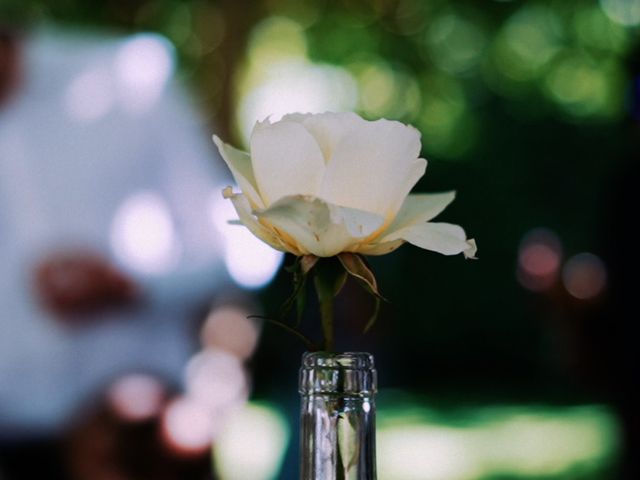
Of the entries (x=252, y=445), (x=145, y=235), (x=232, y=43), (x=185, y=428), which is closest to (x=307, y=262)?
(x=185, y=428)

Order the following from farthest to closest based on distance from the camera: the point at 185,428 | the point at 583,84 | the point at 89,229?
the point at 583,84 < the point at 89,229 < the point at 185,428

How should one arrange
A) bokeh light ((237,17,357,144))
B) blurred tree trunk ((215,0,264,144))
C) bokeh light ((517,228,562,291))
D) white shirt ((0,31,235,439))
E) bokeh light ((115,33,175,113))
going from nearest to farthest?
white shirt ((0,31,235,439))
bokeh light ((115,33,175,113))
bokeh light ((517,228,562,291))
blurred tree trunk ((215,0,264,144))
bokeh light ((237,17,357,144))

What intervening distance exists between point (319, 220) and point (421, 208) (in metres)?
0.10

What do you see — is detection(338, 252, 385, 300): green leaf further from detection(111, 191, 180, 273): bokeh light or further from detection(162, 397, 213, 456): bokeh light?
detection(111, 191, 180, 273): bokeh light

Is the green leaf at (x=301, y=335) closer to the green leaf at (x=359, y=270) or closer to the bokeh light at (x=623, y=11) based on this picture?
the green leaf at (x=359, y=270)

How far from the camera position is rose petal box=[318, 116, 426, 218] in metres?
0.50

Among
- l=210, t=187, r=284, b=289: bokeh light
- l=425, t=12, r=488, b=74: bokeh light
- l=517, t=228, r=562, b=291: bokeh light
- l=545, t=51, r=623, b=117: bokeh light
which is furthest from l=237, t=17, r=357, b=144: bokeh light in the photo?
l=210, t=187, r=284, b=289: bokeh light

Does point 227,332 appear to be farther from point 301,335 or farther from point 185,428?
point 301,335

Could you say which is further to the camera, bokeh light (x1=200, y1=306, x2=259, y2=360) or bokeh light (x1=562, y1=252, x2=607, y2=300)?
bokeh light (x1=562, y1=252, x2=607, y2=300)

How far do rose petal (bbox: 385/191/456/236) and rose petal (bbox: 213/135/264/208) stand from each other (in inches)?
2.9

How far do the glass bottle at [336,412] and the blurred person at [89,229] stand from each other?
145 cm

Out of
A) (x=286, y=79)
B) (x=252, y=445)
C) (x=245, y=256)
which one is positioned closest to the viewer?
(x=245, y=256)

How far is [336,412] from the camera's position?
21.2 inches

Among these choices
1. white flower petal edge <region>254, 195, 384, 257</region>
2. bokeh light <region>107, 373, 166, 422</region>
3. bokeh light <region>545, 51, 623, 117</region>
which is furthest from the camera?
bokeh light <region>545, 51, 623, 117</region>
